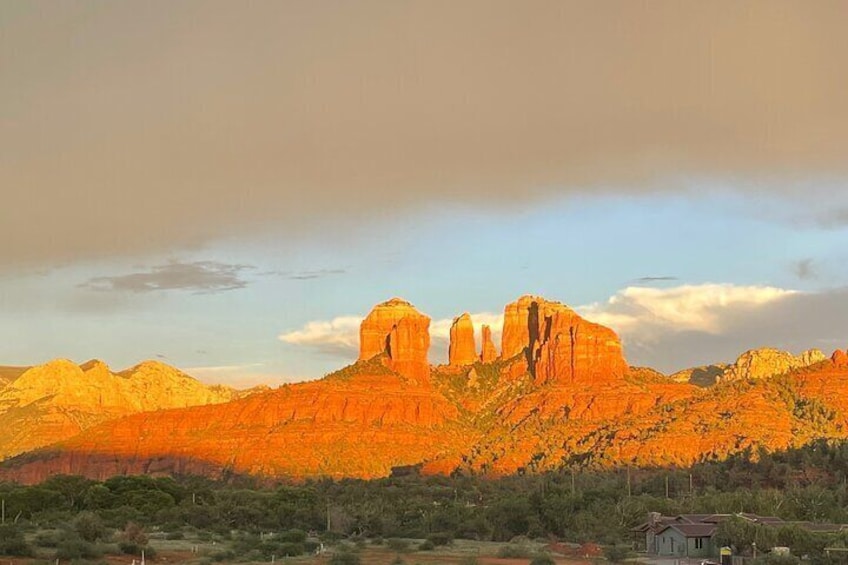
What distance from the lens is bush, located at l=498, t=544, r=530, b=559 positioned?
61.7 metres

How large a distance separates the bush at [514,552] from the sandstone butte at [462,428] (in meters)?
62.2

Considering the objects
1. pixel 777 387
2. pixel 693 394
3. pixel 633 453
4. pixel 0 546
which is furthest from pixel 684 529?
pixel 693 394

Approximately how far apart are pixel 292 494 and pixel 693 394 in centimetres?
8738

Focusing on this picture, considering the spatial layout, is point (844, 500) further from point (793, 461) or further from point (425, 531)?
point (425, 531)

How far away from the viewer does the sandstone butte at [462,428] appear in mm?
131375

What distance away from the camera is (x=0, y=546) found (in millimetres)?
52156

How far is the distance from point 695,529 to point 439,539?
17614 mm

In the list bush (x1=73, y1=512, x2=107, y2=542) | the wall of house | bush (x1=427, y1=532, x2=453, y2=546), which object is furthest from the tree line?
the wall of house

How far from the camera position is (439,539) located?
7331 centimetres

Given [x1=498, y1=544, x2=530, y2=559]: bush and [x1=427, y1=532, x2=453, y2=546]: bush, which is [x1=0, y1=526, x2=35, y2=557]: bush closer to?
[x1=498, y1=544, x2=530, y2=559]: bush

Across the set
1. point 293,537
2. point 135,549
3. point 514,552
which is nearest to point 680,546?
point 514,552

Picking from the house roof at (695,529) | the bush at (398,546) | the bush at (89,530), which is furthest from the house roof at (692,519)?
the bush at (89,530)

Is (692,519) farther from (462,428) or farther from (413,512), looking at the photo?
(462,428)

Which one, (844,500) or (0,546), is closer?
(0,546)
